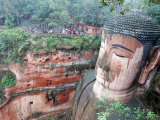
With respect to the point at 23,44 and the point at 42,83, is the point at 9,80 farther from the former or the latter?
the point at 23,44

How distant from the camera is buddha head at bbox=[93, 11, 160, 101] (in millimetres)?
4043

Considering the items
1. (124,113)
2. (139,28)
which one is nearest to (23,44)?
(139,28)

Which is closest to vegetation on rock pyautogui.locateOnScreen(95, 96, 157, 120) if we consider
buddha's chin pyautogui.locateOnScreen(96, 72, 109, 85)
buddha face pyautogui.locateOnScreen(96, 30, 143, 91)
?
buddha face pyautogui.locateOnScreen(96, 30, 143, 91)

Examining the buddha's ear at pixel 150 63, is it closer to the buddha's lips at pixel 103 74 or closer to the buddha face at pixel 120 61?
the buddha face at pixel 120 61

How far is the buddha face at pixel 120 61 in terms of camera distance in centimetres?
409

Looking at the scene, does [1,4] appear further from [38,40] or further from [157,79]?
[157,79]

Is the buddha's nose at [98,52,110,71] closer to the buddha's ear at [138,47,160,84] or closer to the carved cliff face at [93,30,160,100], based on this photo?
the carved cliff face at [93,30,160,100]

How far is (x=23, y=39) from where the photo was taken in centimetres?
Answer: 966

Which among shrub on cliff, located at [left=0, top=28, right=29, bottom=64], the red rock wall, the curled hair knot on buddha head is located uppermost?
the curled hair knot on buddha head

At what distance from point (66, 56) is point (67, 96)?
3847 mm

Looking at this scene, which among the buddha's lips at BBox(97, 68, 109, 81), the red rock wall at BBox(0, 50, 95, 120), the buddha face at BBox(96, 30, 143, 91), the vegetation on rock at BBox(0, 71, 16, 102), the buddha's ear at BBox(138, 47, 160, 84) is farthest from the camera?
the red rock wall at BBox(0, 50, 95, 120)

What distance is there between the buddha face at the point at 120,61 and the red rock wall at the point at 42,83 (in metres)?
6.27

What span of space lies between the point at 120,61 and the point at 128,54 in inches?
13.9

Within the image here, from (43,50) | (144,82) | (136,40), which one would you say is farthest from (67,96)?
(136,40)
